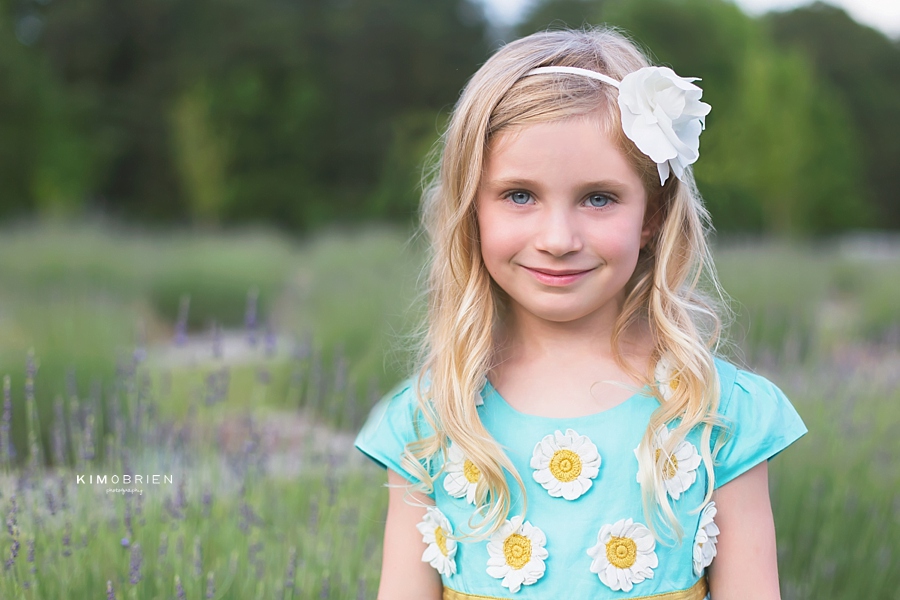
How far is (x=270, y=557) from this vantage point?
2230mm

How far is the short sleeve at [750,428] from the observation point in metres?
1.46

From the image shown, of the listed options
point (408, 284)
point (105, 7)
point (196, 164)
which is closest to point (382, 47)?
point (105, 7)

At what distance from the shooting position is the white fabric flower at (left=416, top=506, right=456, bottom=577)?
154 cm

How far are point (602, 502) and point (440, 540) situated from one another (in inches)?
12.1

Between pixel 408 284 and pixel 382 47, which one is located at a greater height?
pixel 382 47

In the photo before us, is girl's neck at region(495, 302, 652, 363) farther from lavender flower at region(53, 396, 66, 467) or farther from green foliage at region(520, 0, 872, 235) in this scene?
green foliage at region(520, 0, 872, 235)

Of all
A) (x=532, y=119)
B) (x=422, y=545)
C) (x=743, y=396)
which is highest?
(x=532, y=119)

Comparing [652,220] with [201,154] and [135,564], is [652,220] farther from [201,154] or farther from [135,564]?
[201,154]

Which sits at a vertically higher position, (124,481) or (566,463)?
(566,463)

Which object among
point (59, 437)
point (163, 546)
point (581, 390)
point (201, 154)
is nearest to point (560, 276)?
point (581, 390)

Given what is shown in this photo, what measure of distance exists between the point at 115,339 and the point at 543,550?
12.1ft

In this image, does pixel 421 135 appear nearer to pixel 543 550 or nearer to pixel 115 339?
→ pixel 115 339

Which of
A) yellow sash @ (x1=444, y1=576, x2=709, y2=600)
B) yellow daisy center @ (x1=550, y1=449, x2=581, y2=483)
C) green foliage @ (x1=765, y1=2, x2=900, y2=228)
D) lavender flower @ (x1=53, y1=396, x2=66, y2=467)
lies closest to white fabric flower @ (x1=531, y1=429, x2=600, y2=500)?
yellow daisy center @ (x1=550, y1=449, x2=581, y2=483)

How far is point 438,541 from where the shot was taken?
1.57 meters
